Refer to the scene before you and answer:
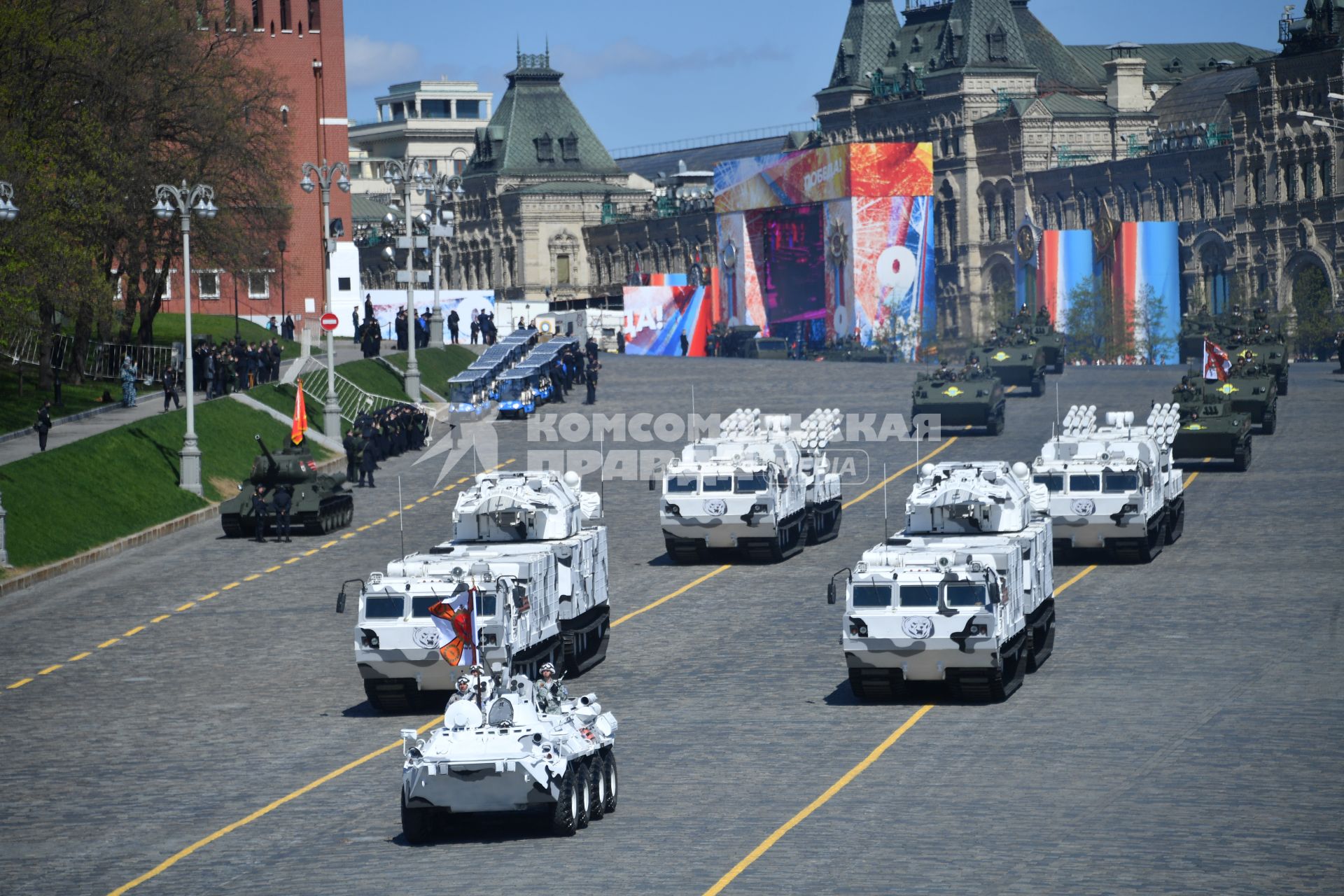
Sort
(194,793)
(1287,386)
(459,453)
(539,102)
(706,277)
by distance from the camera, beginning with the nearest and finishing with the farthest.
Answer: (194,793) → (459,453) → (1287,386) → (706,277) → (539,102)

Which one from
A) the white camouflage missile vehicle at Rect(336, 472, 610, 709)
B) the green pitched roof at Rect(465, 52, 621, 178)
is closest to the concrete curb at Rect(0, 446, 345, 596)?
the white camouflage missile vehicle at Rect(336, 472, 610, 709)

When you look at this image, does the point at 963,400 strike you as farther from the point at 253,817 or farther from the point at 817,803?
the point at 253,817

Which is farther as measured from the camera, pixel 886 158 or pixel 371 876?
pixel 886 158

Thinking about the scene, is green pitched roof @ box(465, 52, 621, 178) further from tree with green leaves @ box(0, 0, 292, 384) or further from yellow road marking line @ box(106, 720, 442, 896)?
yellow road marking line @ box(106, 720, 442, 896)

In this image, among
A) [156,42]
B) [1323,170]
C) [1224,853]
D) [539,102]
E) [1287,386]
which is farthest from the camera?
[539,102]

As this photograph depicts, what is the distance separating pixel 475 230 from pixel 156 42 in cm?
10678

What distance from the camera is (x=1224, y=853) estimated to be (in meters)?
23.6

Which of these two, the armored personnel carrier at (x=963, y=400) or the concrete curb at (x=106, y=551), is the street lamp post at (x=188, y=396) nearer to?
the concrete curb at (x=106, y=551)

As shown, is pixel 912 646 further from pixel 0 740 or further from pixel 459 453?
pixel 459 453

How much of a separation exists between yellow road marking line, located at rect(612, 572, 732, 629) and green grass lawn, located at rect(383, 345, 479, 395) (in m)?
32.0

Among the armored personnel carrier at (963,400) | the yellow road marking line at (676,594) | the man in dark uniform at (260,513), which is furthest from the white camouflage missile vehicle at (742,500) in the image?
the armored personnel carrier at (963,400)

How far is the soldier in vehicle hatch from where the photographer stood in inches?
1006

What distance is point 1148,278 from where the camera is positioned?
125 m

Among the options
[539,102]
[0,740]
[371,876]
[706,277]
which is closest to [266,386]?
[0,740]
